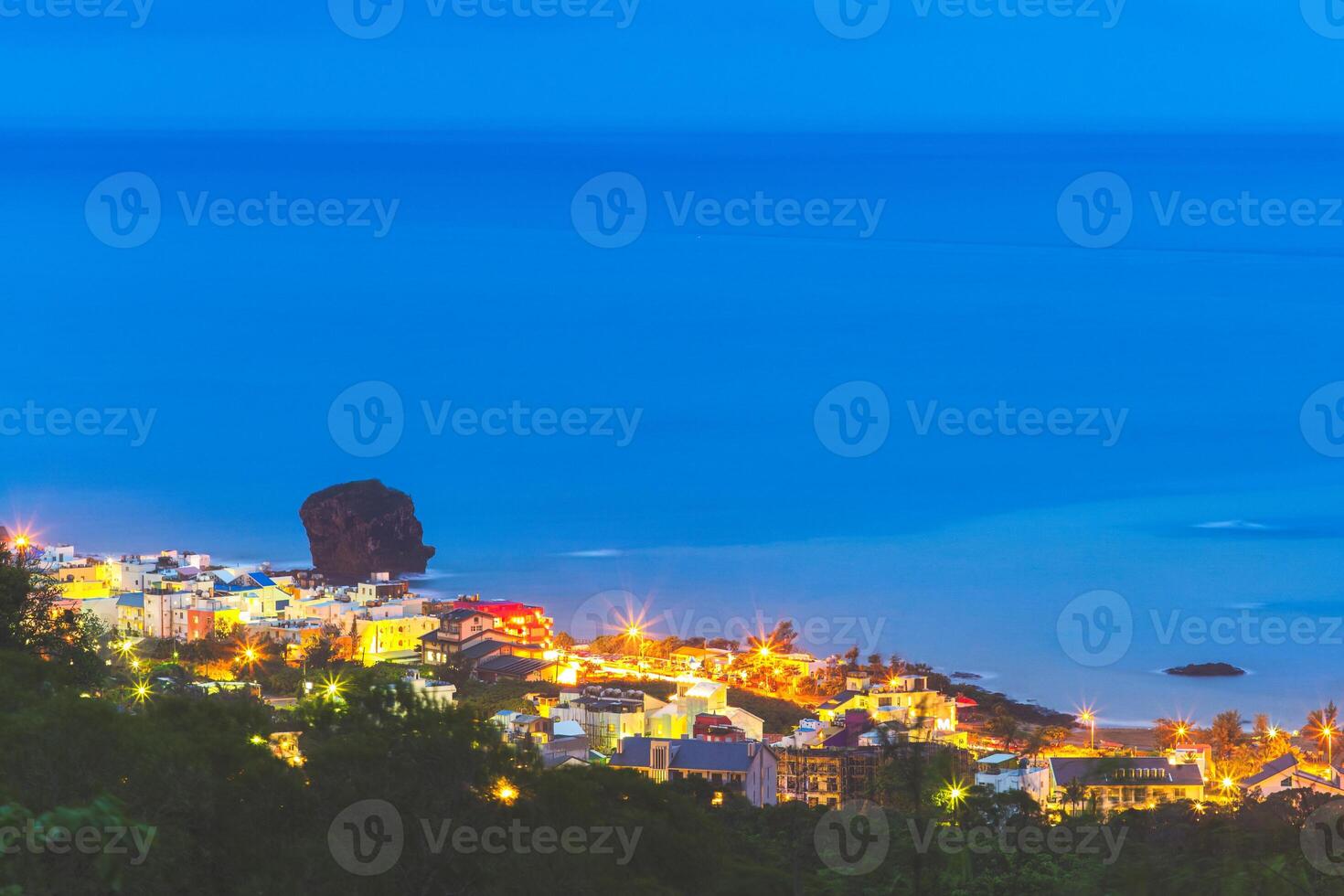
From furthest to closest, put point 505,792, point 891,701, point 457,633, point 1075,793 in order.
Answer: point 457,633 → point 891,701 → point 1075,793 → point 505,792

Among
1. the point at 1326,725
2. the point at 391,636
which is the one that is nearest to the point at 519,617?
the point at 391,636

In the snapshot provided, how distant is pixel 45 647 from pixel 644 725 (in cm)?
359

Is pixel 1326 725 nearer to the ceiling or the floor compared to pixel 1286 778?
nearer to the ceiling

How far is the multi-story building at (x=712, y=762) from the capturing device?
812 centimetres

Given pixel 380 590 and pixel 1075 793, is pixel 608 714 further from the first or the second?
pixel 380 590

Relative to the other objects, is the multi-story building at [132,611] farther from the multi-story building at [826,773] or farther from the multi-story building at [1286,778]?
the multi-story building at [1286,778]

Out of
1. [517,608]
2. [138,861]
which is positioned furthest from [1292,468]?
[138,861]

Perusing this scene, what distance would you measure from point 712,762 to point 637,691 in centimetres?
209

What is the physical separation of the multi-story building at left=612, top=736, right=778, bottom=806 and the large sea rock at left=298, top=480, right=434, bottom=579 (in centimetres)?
568

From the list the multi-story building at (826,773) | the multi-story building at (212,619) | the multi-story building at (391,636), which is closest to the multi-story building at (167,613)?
the multi-story building at (212,619)

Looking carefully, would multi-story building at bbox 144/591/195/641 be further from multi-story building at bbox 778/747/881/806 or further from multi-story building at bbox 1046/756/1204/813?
multi-story building at bbox 1046/756/1204/813

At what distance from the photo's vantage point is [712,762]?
8336mm

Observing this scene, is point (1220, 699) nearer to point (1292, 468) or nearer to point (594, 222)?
point (1292, 468)

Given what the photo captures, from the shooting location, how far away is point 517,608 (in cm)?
1187
